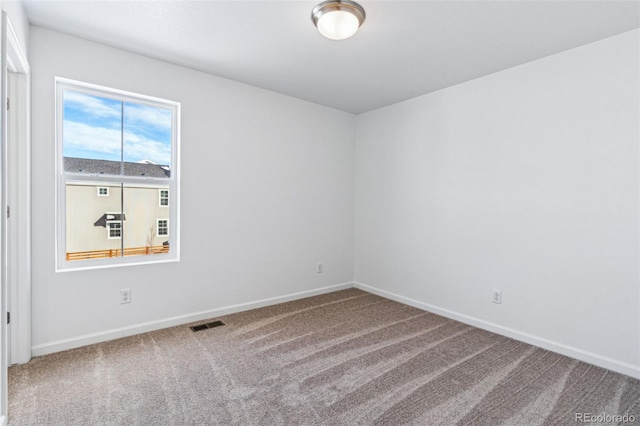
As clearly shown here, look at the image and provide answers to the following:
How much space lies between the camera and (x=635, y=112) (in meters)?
2.30

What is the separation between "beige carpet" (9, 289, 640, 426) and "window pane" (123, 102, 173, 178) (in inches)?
62.9

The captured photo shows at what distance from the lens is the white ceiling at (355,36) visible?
2123 millimetres

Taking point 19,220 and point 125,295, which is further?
point 125,295

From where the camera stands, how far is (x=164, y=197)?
312 cm

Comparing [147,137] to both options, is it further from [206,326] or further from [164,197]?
[206,326]

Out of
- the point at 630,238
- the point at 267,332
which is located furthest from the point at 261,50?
the point at 630,238

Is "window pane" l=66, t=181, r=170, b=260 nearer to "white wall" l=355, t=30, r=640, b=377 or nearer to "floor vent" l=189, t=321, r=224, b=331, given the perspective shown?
"floor vent" l=189, t=321, r=224, b=331

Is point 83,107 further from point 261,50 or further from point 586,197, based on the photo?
point 586,197

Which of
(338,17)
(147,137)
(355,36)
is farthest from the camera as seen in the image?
(147,137)

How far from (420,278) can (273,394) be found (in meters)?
2.29

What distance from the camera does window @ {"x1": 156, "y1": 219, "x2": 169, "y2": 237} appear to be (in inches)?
122

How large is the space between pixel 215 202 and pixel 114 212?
892 millimetres

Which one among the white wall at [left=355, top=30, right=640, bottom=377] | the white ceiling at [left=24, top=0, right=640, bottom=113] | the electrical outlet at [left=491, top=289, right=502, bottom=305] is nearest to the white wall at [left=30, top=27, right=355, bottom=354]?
the white ceiling at [left=24, top=0, right=640, bottom=113]

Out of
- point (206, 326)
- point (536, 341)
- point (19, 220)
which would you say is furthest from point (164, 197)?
point (536, 341)
